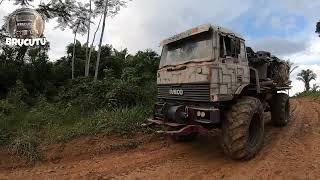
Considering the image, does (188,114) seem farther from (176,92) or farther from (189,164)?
(189,164)

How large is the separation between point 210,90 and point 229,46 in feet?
3.90

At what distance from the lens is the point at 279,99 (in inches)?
452

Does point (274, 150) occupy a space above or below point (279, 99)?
below

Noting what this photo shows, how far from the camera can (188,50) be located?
848 centimetres

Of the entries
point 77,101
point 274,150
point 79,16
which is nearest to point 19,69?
point 79,16

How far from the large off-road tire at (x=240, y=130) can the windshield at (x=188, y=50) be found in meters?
1.26

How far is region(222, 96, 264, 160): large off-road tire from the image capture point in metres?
7.60

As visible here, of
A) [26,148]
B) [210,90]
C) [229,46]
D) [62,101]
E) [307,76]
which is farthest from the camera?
[307,76]

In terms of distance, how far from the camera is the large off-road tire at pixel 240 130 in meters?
7.60

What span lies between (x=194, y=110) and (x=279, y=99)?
446 cm

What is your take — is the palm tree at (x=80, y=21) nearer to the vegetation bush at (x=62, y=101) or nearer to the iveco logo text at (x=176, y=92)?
the vegetation bush at (x=62, y=101)

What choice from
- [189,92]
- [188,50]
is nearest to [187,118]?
[189,92]

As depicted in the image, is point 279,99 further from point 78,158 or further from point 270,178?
point 78,158

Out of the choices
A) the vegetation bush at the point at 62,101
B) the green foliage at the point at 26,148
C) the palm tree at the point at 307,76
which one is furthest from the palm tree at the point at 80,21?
the palm tree at the point at 307,76
